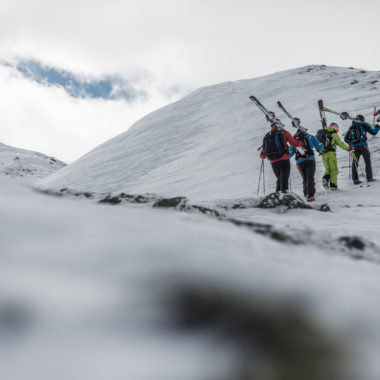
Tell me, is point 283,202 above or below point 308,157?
below

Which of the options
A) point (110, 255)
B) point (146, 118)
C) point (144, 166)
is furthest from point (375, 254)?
point (146, 118)

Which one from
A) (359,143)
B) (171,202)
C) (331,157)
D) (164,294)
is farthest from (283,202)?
(359,143)

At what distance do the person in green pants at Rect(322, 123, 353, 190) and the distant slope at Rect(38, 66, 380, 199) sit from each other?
6.90 feet

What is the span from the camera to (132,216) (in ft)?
6.97

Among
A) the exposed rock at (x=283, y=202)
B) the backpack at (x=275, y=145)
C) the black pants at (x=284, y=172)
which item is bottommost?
the exposed rock at (x=283, y=202)

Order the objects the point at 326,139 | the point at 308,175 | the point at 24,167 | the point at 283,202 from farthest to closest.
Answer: the point at 24,167 < the point at 326,139 < the point at 308,175 < the point at 283,202

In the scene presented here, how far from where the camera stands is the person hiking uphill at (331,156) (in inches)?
318

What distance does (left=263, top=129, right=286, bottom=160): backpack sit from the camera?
713cm

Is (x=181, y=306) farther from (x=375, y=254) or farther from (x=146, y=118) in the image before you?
(x=146, y=118)

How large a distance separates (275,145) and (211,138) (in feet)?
31.6

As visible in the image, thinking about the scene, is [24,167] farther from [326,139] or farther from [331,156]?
[331,156]

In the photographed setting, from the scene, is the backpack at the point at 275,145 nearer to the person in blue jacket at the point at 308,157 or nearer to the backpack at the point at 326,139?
the person in blue jacket at the point at 308,157

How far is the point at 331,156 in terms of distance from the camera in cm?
805

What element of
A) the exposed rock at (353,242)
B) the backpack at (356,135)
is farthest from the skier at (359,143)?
the exposed rock at (353,242)
